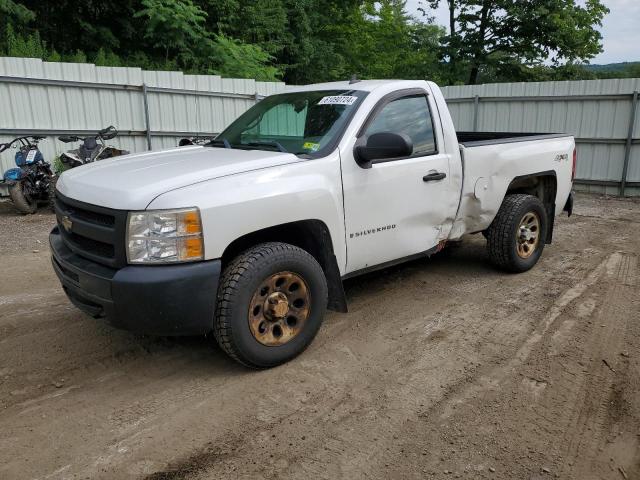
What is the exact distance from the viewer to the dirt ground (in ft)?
8.93

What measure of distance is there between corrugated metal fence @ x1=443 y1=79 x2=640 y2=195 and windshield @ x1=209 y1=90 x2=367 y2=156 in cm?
943

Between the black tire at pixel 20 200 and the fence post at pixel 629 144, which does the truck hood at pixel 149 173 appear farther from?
the fence post at pixel 629 144

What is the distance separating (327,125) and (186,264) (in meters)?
1.63

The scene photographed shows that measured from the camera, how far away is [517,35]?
2467 centimetres

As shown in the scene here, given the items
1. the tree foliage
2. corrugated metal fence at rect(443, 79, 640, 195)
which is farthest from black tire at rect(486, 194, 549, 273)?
the tree foliage

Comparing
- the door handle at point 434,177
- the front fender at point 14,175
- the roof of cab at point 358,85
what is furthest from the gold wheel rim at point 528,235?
the front fender at point 14,175

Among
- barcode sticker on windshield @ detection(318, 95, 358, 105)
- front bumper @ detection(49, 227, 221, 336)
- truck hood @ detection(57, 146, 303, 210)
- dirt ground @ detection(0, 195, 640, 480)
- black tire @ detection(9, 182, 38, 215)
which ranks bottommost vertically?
dirt ground @ detection(0, 195, 640, 480)

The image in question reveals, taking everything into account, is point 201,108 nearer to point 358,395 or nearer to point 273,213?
point 273,213

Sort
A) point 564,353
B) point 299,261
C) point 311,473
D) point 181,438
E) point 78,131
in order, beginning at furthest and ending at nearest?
point 78,131, point 564,353, point 299,261, point 181,438, point 311,473

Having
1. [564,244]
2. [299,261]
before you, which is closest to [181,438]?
[299,261]

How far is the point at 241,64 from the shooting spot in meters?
16.1

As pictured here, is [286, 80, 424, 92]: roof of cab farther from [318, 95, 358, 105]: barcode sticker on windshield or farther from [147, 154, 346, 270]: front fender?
[147, 154, 346, 270]: front fender

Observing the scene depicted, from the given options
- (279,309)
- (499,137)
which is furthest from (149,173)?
(499,137)

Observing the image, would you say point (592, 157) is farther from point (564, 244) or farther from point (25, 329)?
point (25, 329)
